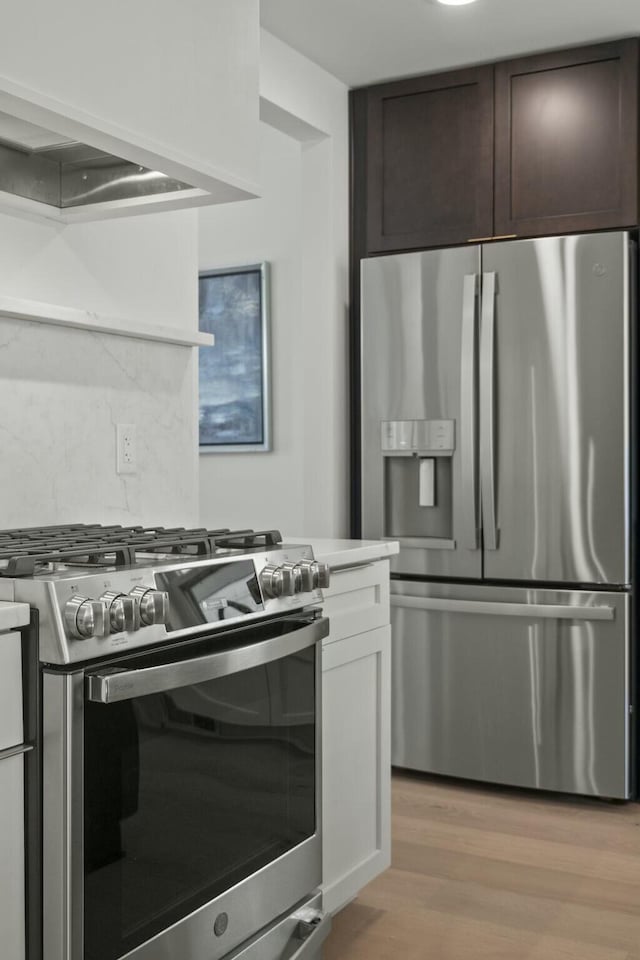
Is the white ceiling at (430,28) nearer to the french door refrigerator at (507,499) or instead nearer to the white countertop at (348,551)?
the french door refrigerator at (507,499)

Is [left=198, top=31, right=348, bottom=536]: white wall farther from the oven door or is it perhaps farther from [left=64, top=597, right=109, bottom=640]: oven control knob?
[left=64, top=597, right=109, bottom=640]: oven control knob

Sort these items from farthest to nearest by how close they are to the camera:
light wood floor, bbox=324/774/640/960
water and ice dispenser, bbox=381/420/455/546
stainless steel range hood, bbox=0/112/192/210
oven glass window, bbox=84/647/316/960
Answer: water and ice dispenser, bbox=381/420/455/546, light wood floor, bbox=324/774/640/960, stainless steel range hood, bbox=0/112/192/210, oven glass window, bbox=84/647/316/960

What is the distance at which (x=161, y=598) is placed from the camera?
158 cm

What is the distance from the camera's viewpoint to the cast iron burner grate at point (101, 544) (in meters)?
1.63

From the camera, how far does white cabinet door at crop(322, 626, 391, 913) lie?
226 cm

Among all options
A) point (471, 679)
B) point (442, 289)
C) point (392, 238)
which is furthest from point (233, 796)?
point (392, 238)

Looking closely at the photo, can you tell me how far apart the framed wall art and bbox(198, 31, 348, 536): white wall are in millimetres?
51

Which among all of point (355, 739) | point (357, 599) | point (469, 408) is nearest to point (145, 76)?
point (357, 599)

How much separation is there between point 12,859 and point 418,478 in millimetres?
2306

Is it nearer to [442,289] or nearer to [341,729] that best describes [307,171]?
[442,289]

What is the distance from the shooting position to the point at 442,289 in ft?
11.4

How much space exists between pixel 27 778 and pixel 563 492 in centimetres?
221

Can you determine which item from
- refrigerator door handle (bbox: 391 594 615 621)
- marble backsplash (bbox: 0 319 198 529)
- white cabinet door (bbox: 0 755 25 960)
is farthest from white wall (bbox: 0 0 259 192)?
refrigerator door handle (bbox: 391 594 615 621)

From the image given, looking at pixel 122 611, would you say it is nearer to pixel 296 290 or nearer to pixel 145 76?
pixel 145 76
